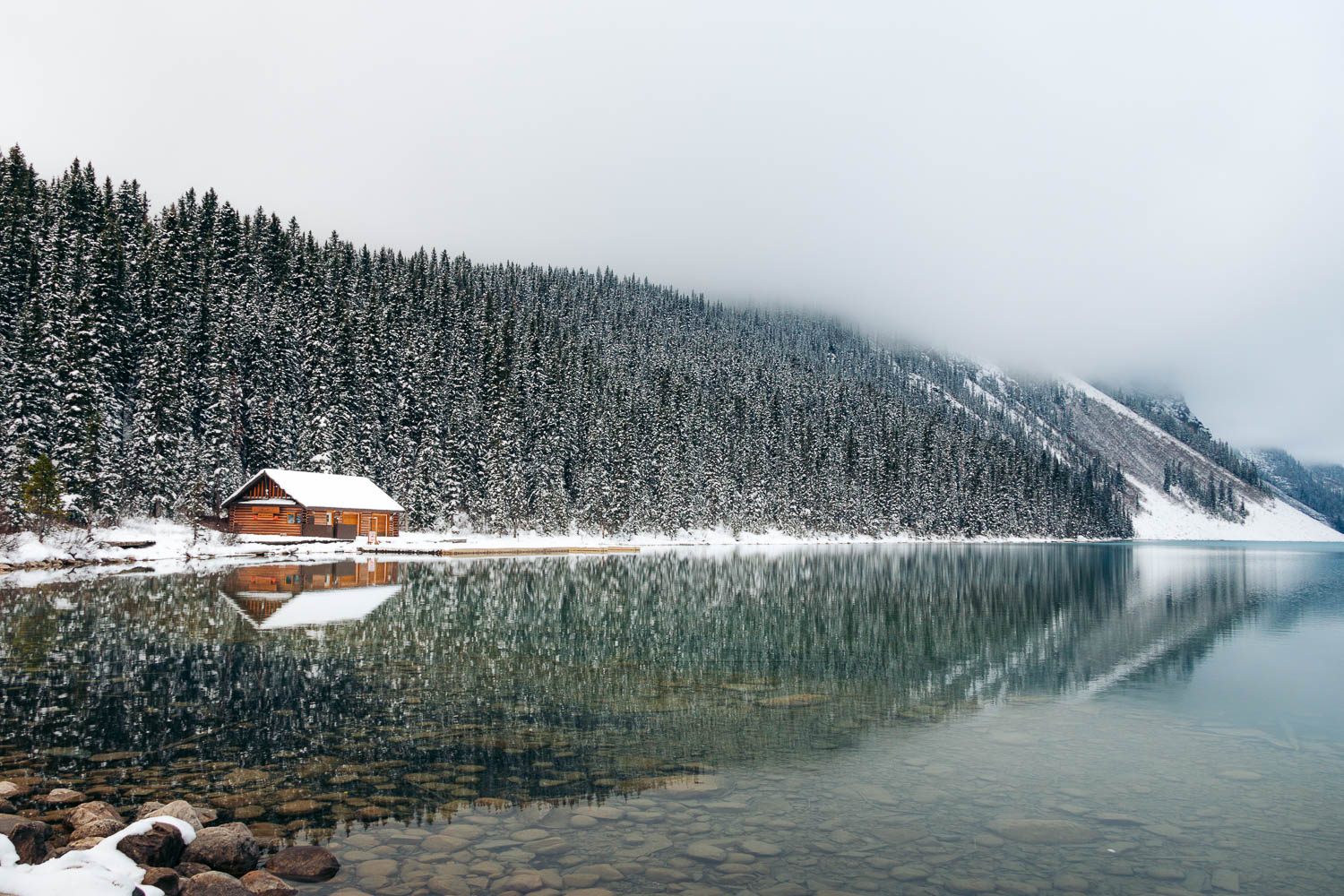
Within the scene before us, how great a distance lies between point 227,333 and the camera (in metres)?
75.2

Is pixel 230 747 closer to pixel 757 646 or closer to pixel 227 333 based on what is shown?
pixel 757 646

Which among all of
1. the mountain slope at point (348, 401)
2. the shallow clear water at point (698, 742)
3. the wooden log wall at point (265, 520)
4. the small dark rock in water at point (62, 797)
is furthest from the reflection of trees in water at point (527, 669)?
the mountain slope at point (348, 401)

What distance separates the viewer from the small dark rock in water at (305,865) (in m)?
8.70

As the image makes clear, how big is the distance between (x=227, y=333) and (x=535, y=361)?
130ft

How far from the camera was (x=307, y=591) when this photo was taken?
120ft

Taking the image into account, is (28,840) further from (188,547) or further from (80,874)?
(188,547)

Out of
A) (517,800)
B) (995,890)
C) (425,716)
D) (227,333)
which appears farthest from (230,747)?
(227,333)

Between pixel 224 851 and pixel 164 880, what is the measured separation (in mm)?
727

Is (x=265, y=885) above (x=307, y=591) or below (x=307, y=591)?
above

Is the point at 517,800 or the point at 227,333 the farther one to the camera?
the point at 227,333

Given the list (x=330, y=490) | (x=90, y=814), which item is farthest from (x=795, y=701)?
(x=330, y=490)

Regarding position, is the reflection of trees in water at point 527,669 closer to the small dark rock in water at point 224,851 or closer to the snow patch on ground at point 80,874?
the small dark rock in water at point 224,851

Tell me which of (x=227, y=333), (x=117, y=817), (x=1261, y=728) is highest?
(x=227, y=333)

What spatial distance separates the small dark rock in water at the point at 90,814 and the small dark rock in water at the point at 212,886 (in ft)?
7.23
